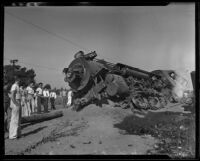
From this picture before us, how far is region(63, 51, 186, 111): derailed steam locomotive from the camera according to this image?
9328 mm

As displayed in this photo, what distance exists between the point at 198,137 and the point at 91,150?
2.71 metres

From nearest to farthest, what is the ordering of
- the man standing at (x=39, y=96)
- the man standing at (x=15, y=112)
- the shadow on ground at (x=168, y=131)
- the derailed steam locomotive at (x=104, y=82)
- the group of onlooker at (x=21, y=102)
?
1. the shadow on ground at (x=168, y=131)
2. the man standing at (x=15, y=112)
3. the group of onlooker at (x=21, y=102)
4. the man standing at (x=39, y=96)
5. the derailed steam locomotive at (x=104, y=82)

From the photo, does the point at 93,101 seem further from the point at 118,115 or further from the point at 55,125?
the point at 55,125

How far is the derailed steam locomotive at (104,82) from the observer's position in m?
9.33

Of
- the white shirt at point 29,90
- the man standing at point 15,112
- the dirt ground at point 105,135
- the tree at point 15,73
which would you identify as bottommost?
the dirt ground at point 105,135

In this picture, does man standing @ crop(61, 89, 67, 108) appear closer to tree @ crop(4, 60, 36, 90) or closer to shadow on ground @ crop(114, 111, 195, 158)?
tree @ crop(4, 60, 36, 90)

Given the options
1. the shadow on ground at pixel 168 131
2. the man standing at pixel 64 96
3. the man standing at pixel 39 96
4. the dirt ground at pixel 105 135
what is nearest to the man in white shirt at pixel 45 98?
the man standing at pixel 39 96

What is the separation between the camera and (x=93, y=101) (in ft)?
31.5

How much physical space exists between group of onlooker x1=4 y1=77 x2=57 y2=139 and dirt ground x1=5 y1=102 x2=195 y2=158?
458 mm

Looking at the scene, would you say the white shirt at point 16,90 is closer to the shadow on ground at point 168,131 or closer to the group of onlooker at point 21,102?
the group of onlooker at point 21,102

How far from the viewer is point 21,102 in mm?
8453

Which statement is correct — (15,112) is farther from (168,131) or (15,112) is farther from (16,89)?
(168,131)

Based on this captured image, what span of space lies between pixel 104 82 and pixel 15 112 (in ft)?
13.1

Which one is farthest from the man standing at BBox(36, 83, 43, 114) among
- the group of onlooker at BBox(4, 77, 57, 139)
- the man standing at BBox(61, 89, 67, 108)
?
the man standing at BBox(61, 89, 67, 108)
